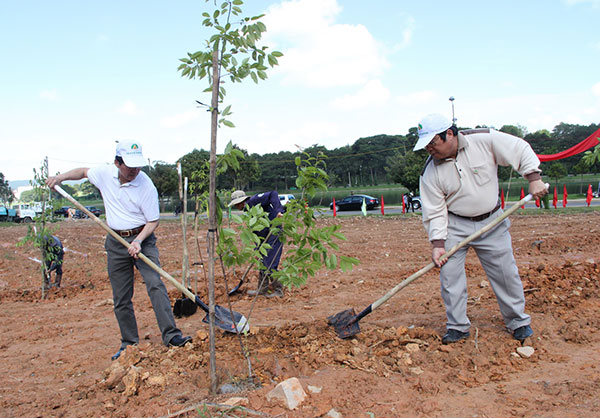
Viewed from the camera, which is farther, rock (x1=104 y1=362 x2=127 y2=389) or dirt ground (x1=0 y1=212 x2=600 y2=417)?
rock (x1=104 y1=362 x2=127 y2=389)

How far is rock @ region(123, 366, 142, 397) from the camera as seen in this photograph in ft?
9.66

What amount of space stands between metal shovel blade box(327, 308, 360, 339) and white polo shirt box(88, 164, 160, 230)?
71.4 inches

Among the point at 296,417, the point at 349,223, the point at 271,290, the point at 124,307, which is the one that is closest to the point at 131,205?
the point at 124,307

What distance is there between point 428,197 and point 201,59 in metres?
1.98

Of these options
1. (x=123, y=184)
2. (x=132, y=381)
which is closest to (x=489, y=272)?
(x=132, y=381)

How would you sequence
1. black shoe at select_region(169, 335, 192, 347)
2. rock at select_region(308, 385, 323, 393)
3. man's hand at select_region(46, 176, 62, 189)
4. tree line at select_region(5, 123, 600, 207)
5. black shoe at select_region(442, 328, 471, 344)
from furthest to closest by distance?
tree line at select_region(5, 123, 600, 207)
man's hand at select_region(46, 176, 62, 189)
black shoe at select_region(169, 335, 192, 347)
black shoe at select_region(442, 328, 471, 344)
rock at select_region(308, 385, 323, 393)

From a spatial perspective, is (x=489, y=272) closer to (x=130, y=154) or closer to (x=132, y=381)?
(x=132, y=381)

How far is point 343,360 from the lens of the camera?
3.23 meters

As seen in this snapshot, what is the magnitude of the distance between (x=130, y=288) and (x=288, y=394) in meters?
1.98

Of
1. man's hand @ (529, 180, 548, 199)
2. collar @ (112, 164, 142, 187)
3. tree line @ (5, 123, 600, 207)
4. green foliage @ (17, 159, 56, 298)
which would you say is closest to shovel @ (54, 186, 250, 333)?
collar @ (112, 164, 142, 187)

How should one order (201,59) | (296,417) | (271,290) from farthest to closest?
1. (271,290)
2. (201,59)
3. (296,417)

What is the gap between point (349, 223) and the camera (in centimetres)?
1731

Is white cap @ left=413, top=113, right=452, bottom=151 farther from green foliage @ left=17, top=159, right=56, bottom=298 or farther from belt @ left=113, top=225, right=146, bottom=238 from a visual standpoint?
green foliage @ left=17, top=159, right=56, bottom=298

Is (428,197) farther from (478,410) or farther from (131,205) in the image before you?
(131,205)
